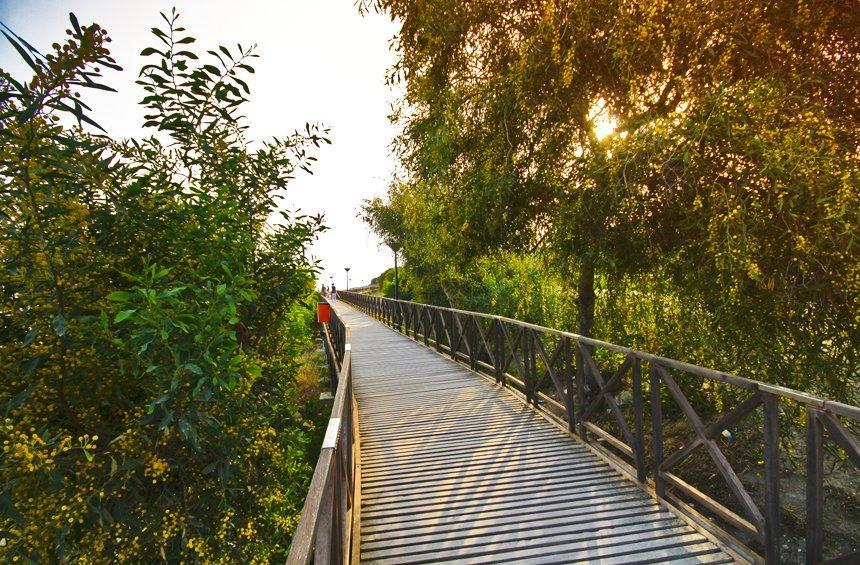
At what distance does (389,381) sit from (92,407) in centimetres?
596

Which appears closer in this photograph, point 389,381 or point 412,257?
point 389,381

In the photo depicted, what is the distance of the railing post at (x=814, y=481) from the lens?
263cm

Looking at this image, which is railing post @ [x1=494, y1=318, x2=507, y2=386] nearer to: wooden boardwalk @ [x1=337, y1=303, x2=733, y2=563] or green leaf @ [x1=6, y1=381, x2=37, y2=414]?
wooden boardwalk @ [x1=337, y1=303, x2=733, y2=563]

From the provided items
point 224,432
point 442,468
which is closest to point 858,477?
point 442,468

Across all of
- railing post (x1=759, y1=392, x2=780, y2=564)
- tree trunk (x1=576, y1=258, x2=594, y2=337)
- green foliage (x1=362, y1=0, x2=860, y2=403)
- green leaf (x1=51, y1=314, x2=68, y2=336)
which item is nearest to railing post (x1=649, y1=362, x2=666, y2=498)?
railing post (x1=759, y1=392, x2=780, y2=564)

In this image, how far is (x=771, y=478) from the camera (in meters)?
2.99

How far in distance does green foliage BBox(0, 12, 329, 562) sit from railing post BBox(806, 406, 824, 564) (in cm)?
298

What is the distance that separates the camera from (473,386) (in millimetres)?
7805

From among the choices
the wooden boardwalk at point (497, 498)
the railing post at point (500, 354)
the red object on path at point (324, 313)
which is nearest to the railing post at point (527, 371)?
the wooden boardwalk at point (497, 498)

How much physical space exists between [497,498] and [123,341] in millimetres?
2893

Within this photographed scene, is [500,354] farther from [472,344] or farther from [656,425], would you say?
[656,425]

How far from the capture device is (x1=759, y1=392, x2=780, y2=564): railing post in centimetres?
290

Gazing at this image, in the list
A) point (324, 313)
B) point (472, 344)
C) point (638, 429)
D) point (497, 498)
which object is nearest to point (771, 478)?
point (638, 429)

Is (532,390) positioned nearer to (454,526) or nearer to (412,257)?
(454,526)
